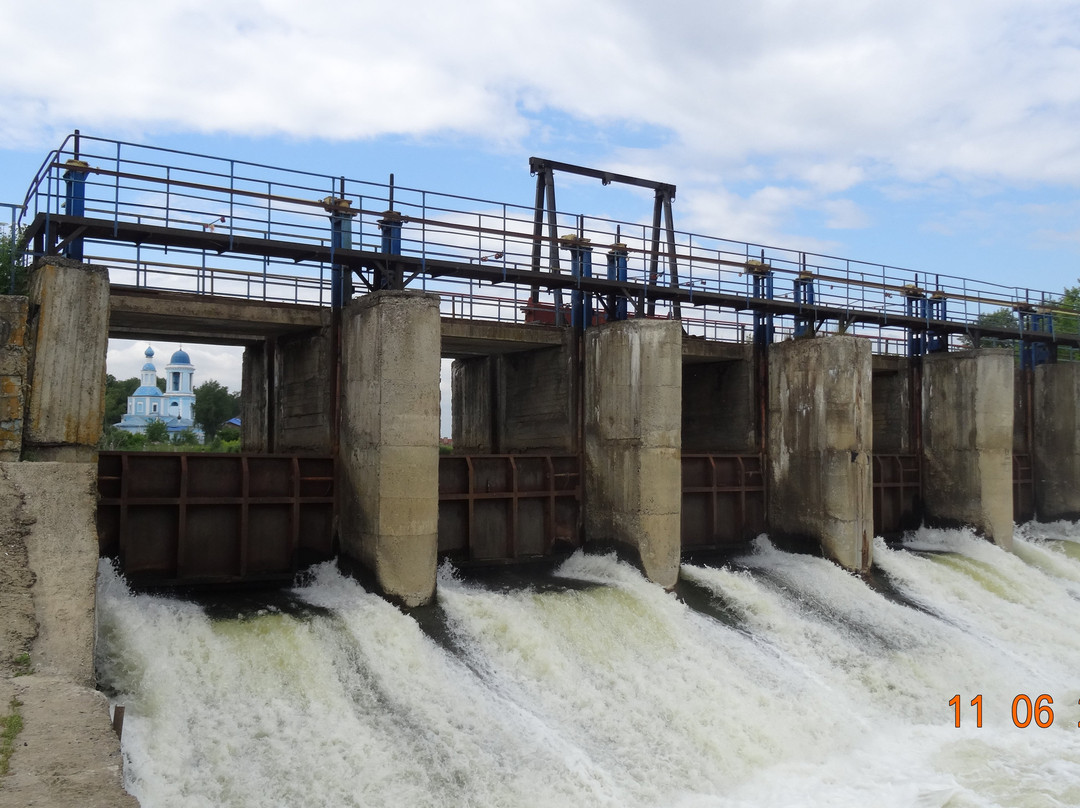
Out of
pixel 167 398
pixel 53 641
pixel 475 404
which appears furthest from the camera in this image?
pixel 167 398

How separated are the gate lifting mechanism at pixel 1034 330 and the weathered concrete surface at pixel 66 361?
2328 centimetres

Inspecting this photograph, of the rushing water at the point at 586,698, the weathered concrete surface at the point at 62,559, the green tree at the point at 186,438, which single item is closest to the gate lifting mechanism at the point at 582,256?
the rushing water at the point at 586,698

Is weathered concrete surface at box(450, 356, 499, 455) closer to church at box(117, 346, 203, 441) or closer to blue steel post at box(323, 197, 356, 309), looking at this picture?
blue steel post at box(323, 197, 356, 309)

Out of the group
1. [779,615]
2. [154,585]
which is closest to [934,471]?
[779,615]

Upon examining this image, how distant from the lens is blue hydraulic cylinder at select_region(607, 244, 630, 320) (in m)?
16.4

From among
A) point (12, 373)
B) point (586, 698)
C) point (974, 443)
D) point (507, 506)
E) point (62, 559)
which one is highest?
point (12, 373)

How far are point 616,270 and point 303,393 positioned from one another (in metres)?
6.08

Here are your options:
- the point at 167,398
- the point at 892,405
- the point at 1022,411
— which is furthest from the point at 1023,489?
the point at 167,398

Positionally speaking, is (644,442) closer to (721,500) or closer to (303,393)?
(721,500)

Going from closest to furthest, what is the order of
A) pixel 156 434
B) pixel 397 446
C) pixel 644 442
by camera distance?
1. pixel 397 446
2. pixel 644 442
3. pixel 156 434

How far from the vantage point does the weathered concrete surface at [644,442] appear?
14664 millimetres

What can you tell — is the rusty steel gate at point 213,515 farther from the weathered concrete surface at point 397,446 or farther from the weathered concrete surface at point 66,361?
the weathered concrete surface at point 66,361

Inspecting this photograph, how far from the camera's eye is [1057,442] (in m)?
24.1

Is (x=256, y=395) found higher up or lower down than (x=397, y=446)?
higher up
